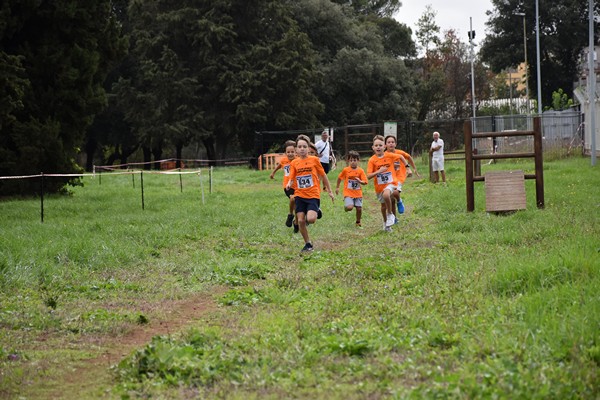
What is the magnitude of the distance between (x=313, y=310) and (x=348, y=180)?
361 inches

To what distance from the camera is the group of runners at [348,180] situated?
14.4 m

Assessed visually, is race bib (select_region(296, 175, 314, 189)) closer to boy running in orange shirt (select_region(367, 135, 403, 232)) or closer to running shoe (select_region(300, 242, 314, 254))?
running shoe (select_region(300, 242, 314, 254))

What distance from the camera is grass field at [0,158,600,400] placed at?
5793mm

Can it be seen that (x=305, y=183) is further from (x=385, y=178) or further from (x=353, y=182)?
(x=353, y=182)

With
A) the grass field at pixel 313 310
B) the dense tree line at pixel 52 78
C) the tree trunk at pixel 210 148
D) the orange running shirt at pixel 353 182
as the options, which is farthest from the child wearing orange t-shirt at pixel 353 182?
the tree trunk at pixel 210 148

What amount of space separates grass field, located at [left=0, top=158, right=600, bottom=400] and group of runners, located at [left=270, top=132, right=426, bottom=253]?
543 millimetres

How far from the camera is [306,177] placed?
1442 cm

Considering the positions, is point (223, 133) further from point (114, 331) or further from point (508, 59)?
point (114, 331)

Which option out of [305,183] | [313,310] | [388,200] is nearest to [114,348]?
[313,310]

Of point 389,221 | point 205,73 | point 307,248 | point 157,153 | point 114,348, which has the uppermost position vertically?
point 205,73

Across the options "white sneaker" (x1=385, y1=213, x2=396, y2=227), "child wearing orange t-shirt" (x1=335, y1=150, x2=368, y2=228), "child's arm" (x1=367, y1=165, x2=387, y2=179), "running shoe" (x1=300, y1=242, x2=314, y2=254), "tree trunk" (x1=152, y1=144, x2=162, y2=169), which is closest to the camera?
"running shoe" (x1=300, y1=242, x2=314, y2=254)

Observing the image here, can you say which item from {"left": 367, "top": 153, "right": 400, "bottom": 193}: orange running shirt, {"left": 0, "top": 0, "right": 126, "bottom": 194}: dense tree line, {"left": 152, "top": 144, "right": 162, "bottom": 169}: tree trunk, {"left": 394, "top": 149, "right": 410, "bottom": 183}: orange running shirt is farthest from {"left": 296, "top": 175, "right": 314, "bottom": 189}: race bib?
{"left": 152, "top": 144, "right": 162, "bottom": 169}: tree trunk

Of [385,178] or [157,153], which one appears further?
[157,153]

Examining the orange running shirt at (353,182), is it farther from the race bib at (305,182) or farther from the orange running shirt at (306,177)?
the race bib at (305,182)
